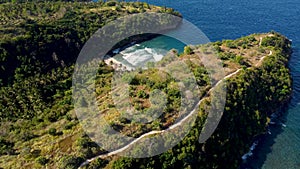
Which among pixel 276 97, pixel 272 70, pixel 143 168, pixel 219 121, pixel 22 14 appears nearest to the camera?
pixel 143 168

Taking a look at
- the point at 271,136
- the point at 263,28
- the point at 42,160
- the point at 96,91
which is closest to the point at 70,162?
the point at 42,160

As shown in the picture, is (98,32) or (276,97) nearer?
(276,97)

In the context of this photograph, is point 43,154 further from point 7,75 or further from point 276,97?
point 276,97

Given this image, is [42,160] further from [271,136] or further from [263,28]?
[263,28]

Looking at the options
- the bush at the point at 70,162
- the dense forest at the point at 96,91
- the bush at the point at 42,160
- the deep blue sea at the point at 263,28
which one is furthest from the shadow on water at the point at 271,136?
the bush at the point at 42,160

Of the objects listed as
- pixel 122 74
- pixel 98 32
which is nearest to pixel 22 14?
pixel 98 32

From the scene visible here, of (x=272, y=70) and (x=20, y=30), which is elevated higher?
(x=20, y=30)
